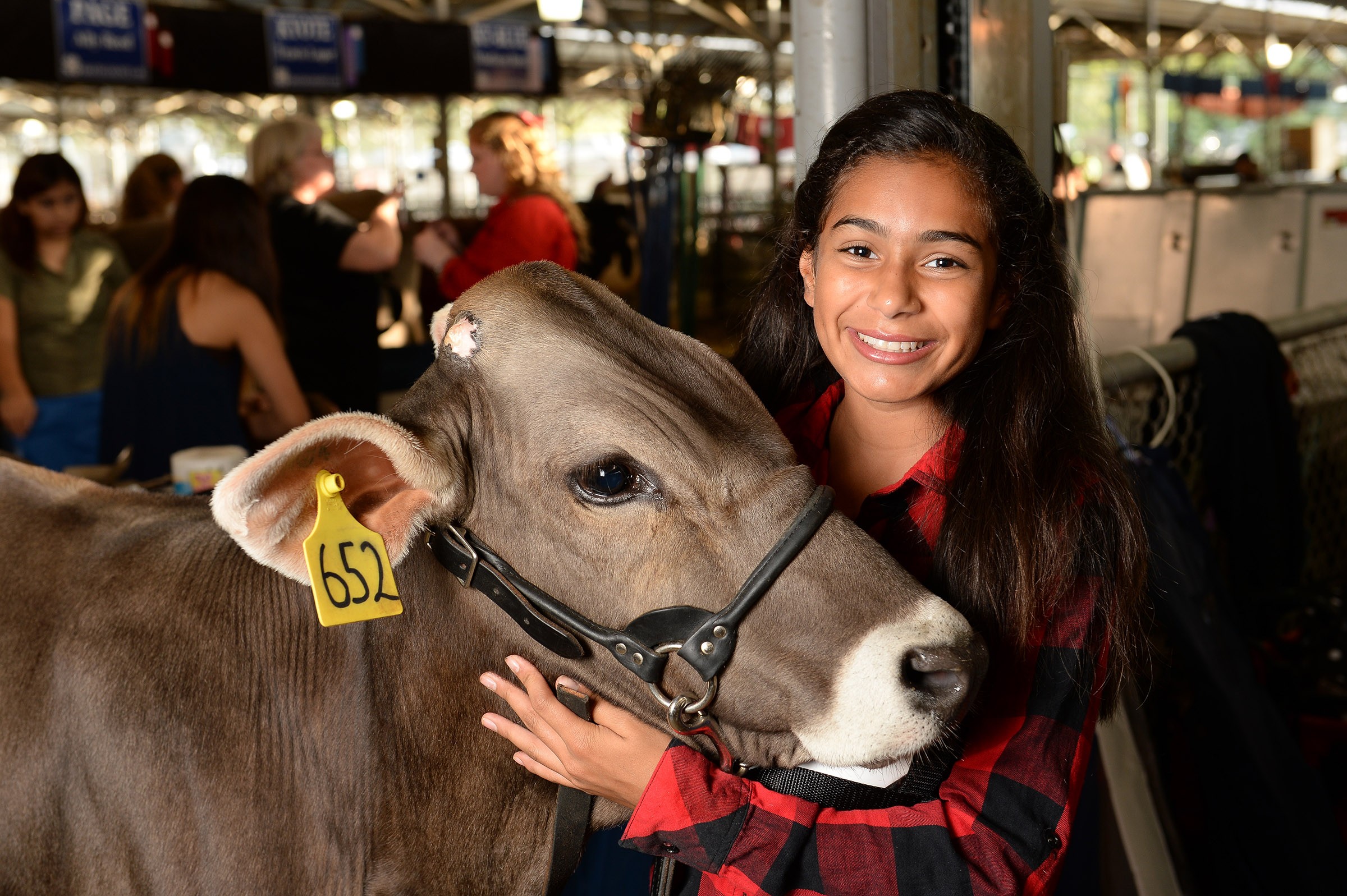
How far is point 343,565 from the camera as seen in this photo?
150cm

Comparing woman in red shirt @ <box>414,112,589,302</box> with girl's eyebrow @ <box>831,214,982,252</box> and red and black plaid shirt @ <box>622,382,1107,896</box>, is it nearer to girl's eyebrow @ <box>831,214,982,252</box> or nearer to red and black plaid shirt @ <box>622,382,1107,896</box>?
girl's eyebrow @ <box>831,214,982,252</box>

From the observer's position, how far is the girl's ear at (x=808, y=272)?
196cm

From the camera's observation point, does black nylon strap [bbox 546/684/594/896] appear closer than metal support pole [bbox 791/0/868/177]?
Yes

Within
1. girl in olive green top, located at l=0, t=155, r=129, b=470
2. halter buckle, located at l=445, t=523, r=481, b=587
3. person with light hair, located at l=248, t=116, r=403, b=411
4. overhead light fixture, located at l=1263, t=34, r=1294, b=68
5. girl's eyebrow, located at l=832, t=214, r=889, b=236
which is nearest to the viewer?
halter buckle, located at l=445, t=523, r=481, b=587

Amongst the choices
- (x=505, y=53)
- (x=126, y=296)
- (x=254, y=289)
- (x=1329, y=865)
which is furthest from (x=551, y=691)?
(x=505, y=53)

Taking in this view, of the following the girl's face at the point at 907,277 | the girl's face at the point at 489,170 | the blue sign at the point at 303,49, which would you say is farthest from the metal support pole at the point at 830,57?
the blue sign at the point at 303,49

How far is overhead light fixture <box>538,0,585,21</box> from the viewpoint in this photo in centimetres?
1058

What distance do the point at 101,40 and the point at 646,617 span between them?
36.2 feet

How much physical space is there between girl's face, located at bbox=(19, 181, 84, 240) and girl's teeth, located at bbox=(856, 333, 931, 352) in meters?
4.29

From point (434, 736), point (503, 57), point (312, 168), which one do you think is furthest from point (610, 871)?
point (503, 57)

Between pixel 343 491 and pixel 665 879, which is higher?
pixel 343 491

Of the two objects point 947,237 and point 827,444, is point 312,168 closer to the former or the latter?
point 827,444

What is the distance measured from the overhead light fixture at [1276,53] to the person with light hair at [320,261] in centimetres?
2441

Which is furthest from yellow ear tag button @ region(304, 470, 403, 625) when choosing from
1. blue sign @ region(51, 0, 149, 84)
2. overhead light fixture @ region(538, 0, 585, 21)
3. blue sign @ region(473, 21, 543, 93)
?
blue sign @ region(473, 21, 543, 93)
